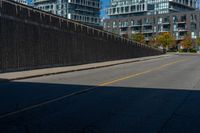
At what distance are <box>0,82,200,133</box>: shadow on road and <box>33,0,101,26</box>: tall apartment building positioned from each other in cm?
11933

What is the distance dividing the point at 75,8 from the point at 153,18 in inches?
1170

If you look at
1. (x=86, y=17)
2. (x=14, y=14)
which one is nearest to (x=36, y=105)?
(x=14, y=14)

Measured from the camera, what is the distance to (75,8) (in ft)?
484

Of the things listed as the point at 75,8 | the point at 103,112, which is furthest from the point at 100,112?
the point at 75,8

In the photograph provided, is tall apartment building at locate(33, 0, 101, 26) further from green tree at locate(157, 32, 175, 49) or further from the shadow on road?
the shadow on road

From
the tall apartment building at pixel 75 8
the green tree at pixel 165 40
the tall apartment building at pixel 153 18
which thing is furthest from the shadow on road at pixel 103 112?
the tall apartment building at pixel 153 18

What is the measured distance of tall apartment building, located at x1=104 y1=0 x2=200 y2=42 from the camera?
484ft

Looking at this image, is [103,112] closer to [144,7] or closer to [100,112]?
[100,112]

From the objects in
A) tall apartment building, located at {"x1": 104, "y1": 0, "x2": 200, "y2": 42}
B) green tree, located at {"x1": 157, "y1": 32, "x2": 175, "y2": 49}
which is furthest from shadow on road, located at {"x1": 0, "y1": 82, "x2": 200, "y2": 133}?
tall apartment building, located at {"x1": 104, "y1": 0, "x2": 200, "y2": 42}

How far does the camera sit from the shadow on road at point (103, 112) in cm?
860

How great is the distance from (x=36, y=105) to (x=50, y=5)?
133m

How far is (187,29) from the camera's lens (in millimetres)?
146875

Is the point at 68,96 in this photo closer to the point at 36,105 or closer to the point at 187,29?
the point at 36,105

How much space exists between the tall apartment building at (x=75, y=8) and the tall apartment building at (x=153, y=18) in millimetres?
11521
